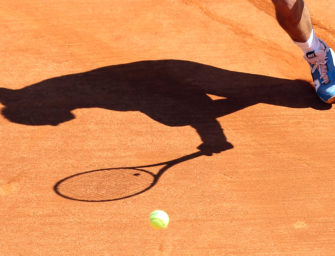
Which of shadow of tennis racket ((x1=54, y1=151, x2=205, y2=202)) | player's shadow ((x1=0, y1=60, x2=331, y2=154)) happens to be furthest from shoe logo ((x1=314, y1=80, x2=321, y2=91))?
shadow of tennis racket ((x1=54, y1=151, x2=205, y2=202))

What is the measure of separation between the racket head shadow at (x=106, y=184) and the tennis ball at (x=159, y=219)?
424 mm

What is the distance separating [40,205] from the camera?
5258 mm

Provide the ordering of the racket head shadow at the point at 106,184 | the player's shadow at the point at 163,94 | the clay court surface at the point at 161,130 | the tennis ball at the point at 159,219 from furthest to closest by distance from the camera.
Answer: the player's shadow at the point at 163,94 → the racket head shadow at the point at 106,184 → the clay court surface at the point at 161,130 → the tennis ball at the point at 159,219

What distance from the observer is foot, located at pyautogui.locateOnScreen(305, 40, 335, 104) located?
21.0 feet

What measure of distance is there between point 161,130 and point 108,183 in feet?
2.78

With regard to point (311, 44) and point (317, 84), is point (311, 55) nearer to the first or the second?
point (311, 44)

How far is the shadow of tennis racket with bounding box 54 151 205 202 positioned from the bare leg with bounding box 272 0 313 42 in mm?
1681

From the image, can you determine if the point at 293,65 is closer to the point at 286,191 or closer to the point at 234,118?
the point at 234,118

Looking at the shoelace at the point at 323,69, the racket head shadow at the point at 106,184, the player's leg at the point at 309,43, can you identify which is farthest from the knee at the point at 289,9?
the racket head shadow at the point at 106,184

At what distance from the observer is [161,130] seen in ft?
19.9

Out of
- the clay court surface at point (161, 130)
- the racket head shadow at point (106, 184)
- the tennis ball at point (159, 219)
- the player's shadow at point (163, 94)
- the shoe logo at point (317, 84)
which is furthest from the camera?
the shoe logo at point (317, 84)

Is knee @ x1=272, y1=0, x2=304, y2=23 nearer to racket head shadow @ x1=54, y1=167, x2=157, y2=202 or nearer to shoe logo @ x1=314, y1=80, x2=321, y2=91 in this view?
shoe logo @ x1=314, y1=80, x2=321, y2=91

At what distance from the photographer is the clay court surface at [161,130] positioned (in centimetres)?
502

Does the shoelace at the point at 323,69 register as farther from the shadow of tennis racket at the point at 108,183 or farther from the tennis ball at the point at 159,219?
the tennis ball at the point at 159,219
